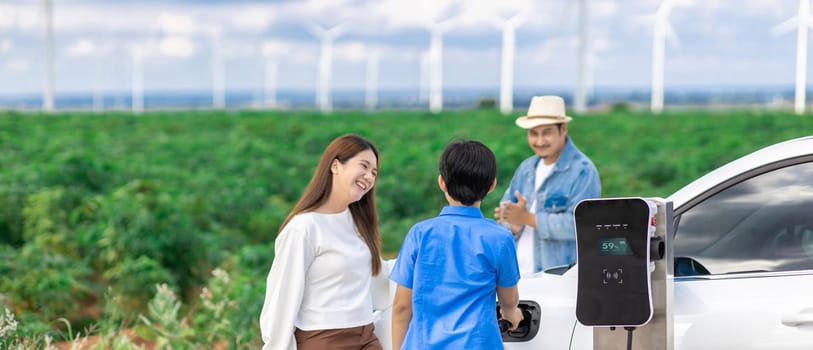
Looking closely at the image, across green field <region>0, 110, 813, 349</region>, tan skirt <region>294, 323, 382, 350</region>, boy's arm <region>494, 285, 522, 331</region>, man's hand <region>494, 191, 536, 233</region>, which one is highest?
man's hand <region>494, 191, 536, 233</region>

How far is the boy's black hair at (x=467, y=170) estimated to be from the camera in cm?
376

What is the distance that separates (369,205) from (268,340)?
65 cm

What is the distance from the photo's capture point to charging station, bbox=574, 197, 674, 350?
3.90 metres

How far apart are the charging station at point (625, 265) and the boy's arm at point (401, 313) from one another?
1.98ft

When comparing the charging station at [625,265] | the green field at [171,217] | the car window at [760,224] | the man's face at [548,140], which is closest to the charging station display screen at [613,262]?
the charging station at [625,265]

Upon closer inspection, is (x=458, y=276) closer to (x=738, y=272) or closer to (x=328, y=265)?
(x=328, y=265)

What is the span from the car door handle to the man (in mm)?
1783

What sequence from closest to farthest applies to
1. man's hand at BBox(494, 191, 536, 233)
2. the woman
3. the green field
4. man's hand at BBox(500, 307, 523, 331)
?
man's hand at BBox(500, 307, 523, 331), the woman, man's hand at BBox(494, 191, 536, 233), the green field

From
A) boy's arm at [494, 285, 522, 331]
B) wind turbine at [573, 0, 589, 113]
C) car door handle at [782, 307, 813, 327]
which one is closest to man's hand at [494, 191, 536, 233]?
boy's arm at [494, 285, 522, 331]

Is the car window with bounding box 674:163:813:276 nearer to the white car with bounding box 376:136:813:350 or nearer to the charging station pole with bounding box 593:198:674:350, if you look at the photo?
the white car with bounding box 376:136:813:350

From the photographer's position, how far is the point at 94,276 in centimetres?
1124

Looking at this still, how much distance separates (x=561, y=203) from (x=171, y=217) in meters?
6.37

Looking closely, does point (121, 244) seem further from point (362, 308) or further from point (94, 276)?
point (362, 308)

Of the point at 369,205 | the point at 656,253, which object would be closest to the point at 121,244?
the point at 369,205
